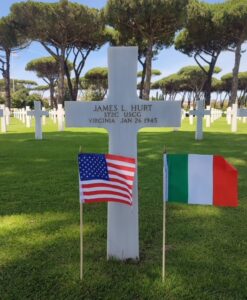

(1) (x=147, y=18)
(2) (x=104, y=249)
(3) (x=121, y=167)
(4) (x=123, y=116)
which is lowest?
(2) (x=104, y=249)

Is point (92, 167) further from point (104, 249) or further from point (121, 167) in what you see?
point (104, 249)

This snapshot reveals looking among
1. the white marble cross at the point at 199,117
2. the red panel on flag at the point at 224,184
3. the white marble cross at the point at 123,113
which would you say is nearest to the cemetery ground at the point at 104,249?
the white marble cross at the point at 123,113

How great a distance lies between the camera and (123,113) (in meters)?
2.90

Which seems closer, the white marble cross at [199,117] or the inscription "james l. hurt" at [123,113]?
the inscription "james l. hurt" at [123,113]

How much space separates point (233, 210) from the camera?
4.37m

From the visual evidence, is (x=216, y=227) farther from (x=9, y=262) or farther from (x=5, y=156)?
(x=5, y=156)

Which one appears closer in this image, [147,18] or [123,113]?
[123,113]

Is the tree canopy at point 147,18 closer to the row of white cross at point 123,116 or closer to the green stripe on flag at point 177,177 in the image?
the row of white cross at point 123,116

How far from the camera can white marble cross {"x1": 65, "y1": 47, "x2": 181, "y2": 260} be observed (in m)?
2.87

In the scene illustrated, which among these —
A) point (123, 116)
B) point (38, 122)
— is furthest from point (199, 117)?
point (123, 116)

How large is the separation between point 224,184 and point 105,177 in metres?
0.78

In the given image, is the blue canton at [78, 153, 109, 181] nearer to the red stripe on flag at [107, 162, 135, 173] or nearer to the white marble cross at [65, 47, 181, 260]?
the red stripe on flag at [107, 162, 135, 173]

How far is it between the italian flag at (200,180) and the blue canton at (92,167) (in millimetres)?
410

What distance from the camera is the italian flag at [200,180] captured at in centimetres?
265
